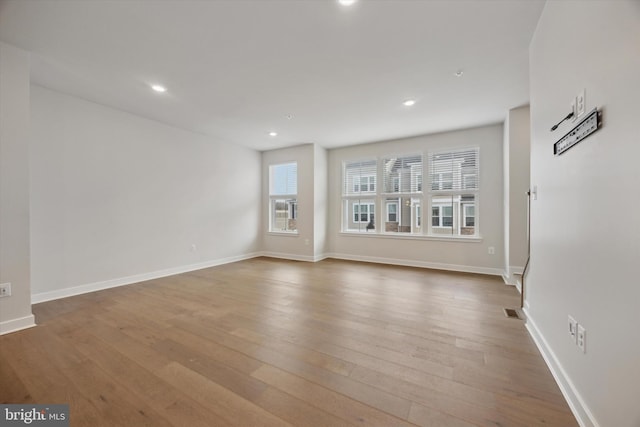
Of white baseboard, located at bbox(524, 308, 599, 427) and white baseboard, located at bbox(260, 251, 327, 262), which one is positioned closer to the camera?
white baseboard, located at bbox(524, 308, 599, 427)

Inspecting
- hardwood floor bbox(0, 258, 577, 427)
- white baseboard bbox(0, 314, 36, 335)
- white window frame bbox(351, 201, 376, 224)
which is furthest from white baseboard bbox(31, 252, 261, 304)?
white window frame bbox(351, 201, 376, 224)

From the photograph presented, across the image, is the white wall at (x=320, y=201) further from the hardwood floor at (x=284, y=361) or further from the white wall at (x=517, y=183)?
the white wall at (x=517, y=183)

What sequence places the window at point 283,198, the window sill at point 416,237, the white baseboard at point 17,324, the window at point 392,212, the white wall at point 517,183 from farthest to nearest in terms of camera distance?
1. the window at point 283,198
2. the window at point 392,212
3. the window sill at point 416,237
4. the white wall at point 517,183
5. the white baseboard at point 17,324

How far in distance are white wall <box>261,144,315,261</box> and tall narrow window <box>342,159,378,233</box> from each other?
0.82 metres

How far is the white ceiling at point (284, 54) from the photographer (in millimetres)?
1922

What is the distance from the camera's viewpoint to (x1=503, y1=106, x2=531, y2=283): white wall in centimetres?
361

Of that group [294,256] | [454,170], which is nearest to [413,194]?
[454,170]

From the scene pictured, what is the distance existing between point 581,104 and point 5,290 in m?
4.58

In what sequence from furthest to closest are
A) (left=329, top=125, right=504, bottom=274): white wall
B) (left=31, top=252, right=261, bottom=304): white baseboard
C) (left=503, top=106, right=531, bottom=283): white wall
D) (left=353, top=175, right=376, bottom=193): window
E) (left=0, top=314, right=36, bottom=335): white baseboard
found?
(left=353, top=175, right=376, bottom=193): window, (left=329, top=125, right=504, bottom=274): white wall, (left=503, top=106, right=531, bottom=283): white wall, (left=31, top=252, right=261, bottom=304): white baseboard, (left=0, top=314, right=36, bottom=335): white baseboard

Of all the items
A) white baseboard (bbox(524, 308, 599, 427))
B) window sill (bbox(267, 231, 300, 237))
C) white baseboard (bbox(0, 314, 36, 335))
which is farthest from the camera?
window sill (bbox(267, 231, 300, 237))

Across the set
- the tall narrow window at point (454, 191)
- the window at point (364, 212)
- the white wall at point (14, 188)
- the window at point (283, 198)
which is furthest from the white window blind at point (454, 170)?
the white wall at point (14, 188)

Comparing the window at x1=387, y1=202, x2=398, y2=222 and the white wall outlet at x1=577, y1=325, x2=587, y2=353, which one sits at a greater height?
the window at x1=387, y1=202, x2=398, y2=222

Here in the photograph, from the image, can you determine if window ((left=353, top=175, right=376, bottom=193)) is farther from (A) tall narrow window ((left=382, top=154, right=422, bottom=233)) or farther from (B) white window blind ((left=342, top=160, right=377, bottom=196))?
(A) tall narrow window ((left=382, top=154, right=422, bottom=233))

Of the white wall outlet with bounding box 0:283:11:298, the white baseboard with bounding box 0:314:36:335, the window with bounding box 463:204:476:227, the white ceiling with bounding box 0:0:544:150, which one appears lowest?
the white baseboard with bounding box 0:314:36:335
